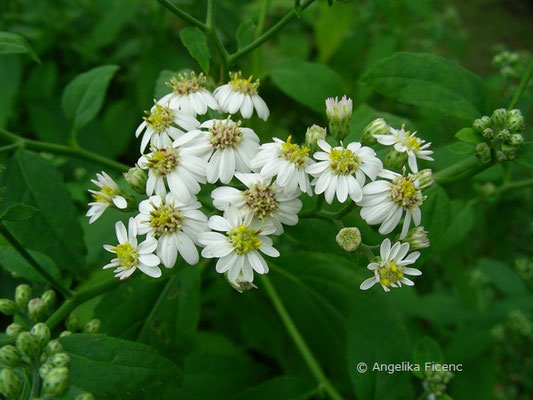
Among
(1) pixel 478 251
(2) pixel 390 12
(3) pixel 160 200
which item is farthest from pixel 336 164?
(1) pixel 478 251

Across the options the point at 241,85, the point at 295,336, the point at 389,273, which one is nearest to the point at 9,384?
the point at 389,273

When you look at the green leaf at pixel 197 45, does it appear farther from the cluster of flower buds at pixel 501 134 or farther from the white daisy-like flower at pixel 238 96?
the cluster of flower buds at pixel 501 134

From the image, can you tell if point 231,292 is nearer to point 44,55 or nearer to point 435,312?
point 435,312

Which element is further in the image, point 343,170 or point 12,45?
point 12,45

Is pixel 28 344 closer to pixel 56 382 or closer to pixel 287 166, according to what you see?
pixel 56 382

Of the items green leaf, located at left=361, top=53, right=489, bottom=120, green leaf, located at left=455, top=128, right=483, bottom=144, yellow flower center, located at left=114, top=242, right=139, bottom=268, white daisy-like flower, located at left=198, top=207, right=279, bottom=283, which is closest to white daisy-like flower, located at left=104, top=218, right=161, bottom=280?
yellow flower center, located at left=114, top=242, right=139, bottom=268

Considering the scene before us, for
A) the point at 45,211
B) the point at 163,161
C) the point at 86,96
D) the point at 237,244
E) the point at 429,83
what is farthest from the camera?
the point at 86,96
